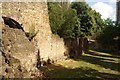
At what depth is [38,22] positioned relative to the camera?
9.28 meters

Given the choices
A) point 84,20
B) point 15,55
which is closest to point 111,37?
point 84,20

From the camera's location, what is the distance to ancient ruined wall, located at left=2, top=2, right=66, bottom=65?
25.1 feet

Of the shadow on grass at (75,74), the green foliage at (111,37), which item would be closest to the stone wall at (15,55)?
the shadow on grass at (75,74)

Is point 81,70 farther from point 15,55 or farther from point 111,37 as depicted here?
point 111,37

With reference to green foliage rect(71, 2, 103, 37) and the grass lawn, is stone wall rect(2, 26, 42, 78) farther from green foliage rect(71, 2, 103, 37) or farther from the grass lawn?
green foliage rect(71, 2, 103, 37)

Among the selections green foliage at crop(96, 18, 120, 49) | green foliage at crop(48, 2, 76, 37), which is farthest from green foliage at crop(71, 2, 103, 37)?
green foliage at crop(48, 2, 76, 37)

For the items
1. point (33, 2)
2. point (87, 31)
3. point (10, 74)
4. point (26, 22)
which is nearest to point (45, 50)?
point (26, 22)

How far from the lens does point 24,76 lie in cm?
499

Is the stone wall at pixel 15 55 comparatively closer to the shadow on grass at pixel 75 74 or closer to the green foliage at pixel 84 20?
the shadow on grass at pixel 75 74

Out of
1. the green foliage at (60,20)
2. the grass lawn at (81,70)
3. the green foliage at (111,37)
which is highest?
the green foliage at (60,20)

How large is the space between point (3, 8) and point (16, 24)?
4.03ft

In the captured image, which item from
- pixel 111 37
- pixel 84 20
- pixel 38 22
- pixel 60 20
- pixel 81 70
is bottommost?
pixel 81 70

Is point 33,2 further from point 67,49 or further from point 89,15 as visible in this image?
point 89,15

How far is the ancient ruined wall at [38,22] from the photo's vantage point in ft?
25.1
